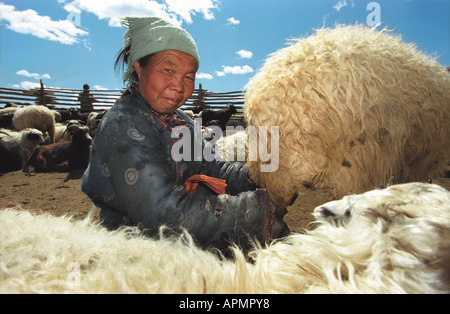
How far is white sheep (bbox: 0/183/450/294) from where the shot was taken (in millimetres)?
680

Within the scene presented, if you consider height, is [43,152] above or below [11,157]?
above

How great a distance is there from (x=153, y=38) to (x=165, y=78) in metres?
0.26

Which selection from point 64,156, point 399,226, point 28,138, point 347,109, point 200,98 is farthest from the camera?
point 200,98

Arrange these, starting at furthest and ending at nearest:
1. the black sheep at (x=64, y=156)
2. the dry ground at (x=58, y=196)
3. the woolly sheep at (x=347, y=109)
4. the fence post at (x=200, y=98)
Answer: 1. the fence post at (x=200, y=98)
2. the black sheep at (x=64, y=156)
3. the dry ground at (x=58, y=196)
4. the woolly sheep at (x=347, y=109)

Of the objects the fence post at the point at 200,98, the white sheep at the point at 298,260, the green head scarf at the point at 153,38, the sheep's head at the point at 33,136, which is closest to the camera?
the white sheep at the point at 298,260

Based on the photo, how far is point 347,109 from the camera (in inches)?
49.7

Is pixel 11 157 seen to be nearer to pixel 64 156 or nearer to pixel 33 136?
pixel 64 156

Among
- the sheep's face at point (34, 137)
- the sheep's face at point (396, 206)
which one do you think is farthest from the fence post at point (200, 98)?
the sheep's face at point (396, 206)

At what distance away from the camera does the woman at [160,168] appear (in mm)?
1299

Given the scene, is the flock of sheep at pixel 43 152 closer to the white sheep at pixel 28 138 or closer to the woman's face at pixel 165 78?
the white sheep at pixel 28 138

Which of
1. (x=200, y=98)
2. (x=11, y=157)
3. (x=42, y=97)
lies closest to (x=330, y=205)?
(x=11, y=157)
